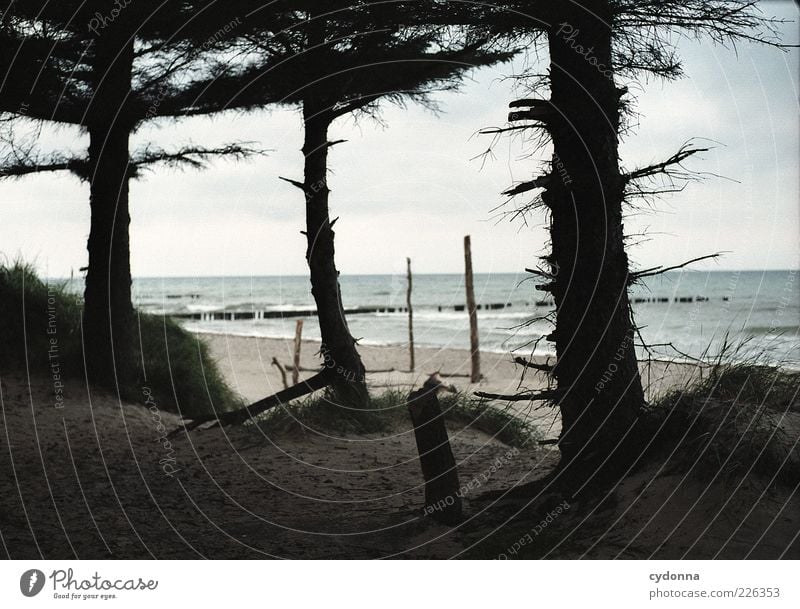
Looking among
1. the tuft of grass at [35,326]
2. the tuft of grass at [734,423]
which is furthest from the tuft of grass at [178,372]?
the tuft of grass at [734,423]

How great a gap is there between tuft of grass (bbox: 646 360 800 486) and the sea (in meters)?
8.93

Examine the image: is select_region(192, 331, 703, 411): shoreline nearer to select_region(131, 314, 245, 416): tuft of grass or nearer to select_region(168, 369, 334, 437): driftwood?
select_region(131, 314, 245, 416): tuft of grass

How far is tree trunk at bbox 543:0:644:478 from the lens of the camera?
4520 millimetres

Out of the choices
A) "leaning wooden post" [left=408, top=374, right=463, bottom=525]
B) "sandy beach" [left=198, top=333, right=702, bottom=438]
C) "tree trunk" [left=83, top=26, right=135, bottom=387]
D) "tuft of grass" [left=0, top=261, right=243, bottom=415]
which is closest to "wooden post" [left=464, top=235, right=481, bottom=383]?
"sandy beach" [left=198, top=333, right=702, bottom=438]

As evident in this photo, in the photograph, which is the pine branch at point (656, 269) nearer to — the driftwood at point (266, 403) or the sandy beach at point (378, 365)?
the driftwood at point (266, 403)

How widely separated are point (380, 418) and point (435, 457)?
3.24m

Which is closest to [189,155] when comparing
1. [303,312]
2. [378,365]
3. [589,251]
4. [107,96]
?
[107,96]

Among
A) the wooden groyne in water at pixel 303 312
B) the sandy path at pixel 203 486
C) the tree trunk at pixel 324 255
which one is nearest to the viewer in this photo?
the sandy path at pixel 203 486

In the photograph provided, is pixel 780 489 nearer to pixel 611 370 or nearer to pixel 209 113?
pixel 611 370

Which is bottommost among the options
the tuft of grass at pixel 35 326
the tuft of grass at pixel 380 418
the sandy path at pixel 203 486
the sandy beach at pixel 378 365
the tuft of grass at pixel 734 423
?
the sandy beach at pixel 378 365

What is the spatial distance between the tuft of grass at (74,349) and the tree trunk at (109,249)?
0.29 metres

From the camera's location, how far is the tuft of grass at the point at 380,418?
778 cm

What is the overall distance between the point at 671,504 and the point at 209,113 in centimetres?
650

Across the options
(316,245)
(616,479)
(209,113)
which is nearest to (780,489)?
(616,479)
